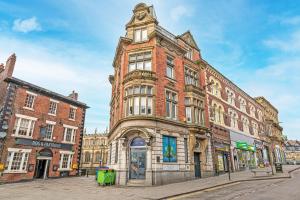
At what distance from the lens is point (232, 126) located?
30.5 metres

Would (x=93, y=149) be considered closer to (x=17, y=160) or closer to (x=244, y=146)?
(x=17, y=160)

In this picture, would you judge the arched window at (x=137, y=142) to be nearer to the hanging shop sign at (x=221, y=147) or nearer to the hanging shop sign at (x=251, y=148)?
the hanging shop sign at (x=221, y=147)

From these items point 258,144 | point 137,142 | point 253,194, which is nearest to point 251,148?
point 258,144

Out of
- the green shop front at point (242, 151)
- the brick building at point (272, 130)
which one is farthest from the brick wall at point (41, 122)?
the brick building at point (272, 130)

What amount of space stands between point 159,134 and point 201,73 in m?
12.4

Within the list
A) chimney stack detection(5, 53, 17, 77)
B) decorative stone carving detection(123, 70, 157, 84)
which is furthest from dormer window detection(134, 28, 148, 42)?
chimney stack detection(5, 53, 17, 77)

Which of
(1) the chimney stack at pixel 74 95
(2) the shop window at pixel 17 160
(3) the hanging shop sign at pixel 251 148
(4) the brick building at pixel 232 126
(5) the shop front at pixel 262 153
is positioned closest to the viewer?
(2) the shop window at pixel 17 160

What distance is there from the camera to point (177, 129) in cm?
1991

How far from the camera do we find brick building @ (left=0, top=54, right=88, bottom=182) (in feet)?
74.6

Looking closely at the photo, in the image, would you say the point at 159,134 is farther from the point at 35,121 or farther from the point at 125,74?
the point at 35,121

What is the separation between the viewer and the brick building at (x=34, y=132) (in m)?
22.7

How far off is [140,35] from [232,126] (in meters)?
19.9

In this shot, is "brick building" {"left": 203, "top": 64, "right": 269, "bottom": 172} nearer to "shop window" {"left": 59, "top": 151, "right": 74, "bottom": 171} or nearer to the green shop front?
the green shop front

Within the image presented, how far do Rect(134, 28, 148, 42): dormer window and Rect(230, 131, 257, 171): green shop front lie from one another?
19.0 meters
